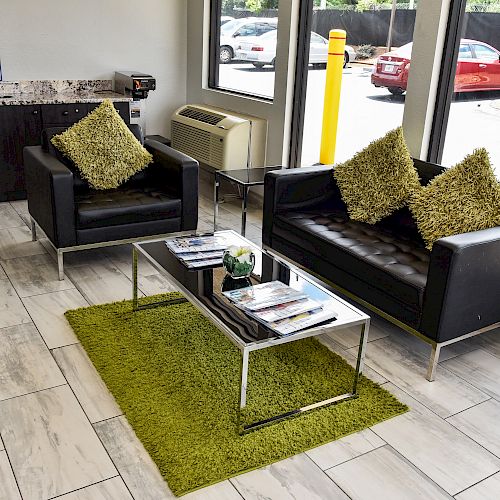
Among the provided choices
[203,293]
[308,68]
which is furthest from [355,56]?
[203,293]

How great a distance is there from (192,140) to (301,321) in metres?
3.41

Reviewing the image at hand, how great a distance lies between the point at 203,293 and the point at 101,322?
2.41 ft

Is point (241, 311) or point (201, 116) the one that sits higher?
point (201, 116)

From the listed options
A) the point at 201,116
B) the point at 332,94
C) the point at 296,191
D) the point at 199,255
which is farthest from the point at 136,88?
the point at 199,255

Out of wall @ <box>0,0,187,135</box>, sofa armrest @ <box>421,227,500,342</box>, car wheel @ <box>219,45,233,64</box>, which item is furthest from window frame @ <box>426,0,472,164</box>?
wall @ <box>0,0,187,135</box>

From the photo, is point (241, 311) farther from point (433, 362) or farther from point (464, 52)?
point (464, 52)

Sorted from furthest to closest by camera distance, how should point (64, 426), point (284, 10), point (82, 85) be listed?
point (82, 85)
point (284, 10)
point (64, 426)

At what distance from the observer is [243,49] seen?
548cm

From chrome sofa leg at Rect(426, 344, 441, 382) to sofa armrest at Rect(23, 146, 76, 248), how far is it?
2081 mm

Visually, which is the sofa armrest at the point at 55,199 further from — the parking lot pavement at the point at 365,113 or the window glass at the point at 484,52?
the window glass at the point at 484,52

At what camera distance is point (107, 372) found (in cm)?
265

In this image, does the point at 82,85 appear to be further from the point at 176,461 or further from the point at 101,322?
the point at 176,461

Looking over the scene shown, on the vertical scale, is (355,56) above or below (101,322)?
above

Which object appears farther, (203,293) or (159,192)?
(159,192)
